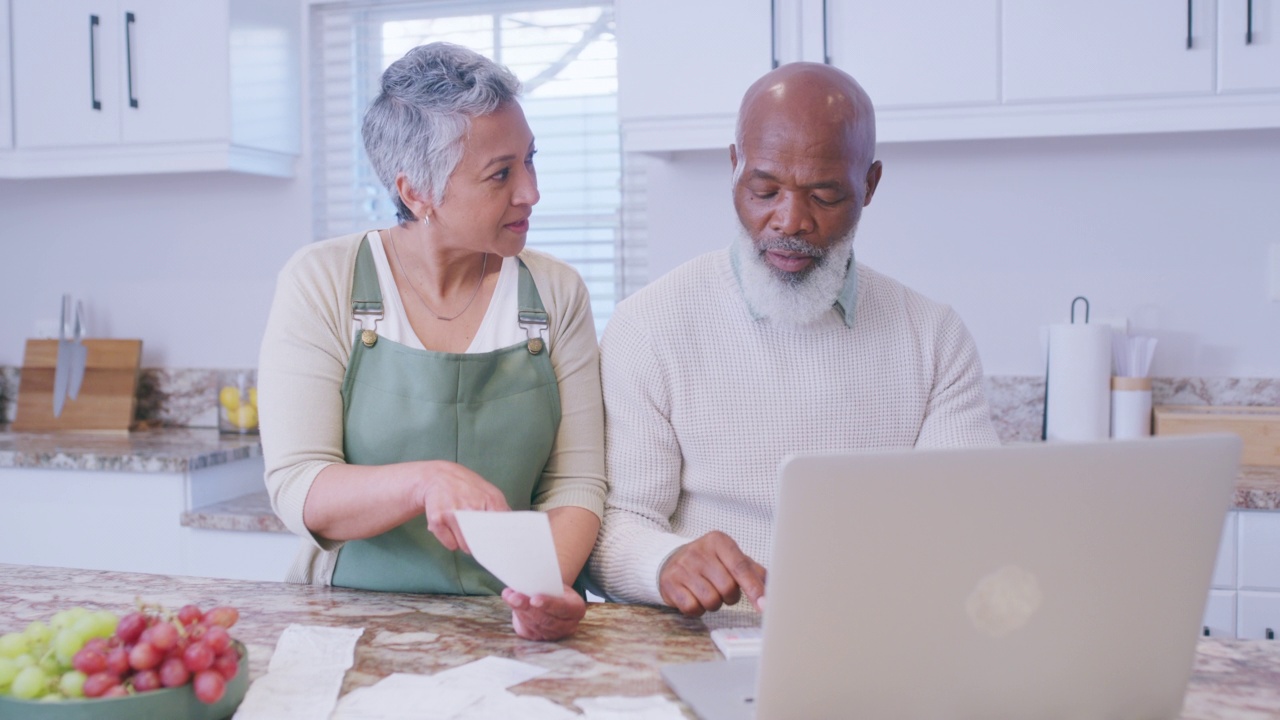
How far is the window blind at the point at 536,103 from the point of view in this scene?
3.12 m

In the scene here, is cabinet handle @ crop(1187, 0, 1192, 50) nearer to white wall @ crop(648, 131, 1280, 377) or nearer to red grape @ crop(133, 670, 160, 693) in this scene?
white wall @ crop(648, 131, 1280, 377)

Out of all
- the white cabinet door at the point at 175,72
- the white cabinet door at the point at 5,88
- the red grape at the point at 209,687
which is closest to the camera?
the red grape at the point at 209,687

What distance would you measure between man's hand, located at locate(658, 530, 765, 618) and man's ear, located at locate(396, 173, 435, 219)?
0.59m

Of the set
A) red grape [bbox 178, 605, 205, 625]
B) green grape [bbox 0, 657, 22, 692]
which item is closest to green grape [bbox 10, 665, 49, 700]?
green grape [bbox 0, 657, 22, 692]

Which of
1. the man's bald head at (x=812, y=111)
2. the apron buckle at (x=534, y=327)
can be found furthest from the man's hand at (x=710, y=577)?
the man's bald head at (x=812, y=111)

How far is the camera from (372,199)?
328cm

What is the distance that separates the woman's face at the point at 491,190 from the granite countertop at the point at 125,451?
56.7 inches

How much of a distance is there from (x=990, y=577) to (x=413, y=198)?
100 cm

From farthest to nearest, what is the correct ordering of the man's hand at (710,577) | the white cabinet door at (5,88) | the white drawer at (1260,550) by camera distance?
1. the white cabinet door at (5,88)
2. the white drawer at (1260,550)
3. the man's hand at (710,577)

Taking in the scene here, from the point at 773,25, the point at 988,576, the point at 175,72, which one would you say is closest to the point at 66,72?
the point at 175,72

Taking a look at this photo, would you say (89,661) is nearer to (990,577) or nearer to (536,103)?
(990,577)

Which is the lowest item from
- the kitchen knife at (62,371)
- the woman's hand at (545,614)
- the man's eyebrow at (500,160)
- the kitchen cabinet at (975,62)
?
the woman's hand at (545,614)

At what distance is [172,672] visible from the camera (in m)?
0.97

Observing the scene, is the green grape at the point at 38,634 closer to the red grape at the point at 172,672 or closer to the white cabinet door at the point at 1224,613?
the red grape at the point at 172,672
